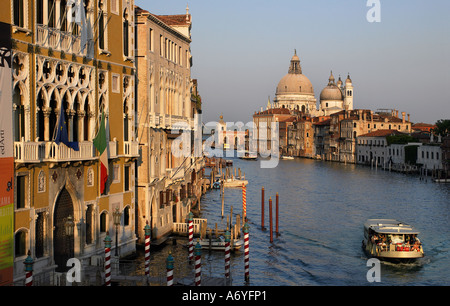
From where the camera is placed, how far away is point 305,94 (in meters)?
151

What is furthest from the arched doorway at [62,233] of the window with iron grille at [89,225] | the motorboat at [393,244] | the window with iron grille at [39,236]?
the motorboat at [393,244]

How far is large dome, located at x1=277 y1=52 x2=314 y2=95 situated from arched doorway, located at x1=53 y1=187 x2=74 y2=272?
453 ft

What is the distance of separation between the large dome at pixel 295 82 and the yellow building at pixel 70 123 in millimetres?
134990

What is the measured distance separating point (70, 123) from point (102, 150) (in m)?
1.13

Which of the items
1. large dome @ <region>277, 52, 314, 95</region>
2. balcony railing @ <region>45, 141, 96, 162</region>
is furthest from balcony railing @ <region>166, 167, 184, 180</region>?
large dome @ <region>277, 52, 314, 95</region>

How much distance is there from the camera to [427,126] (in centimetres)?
10281

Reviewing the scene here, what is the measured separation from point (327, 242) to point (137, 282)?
11445mm

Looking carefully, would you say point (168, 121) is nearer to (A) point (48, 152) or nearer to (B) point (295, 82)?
(A) point (48, 152)

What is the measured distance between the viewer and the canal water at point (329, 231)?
1886cm

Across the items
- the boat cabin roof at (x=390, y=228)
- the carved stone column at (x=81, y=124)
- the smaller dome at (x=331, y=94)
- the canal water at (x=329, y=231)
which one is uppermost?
Result: the smaller dome at (x=331, y=94)

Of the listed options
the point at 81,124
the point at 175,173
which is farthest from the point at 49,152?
the point at 175,173

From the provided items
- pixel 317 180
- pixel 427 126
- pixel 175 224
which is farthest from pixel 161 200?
pixel 427 126

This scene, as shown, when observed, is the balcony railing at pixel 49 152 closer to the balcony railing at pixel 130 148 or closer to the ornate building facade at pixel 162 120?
the balcony railing at pixel 130 148

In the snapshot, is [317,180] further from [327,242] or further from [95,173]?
[95,173]
